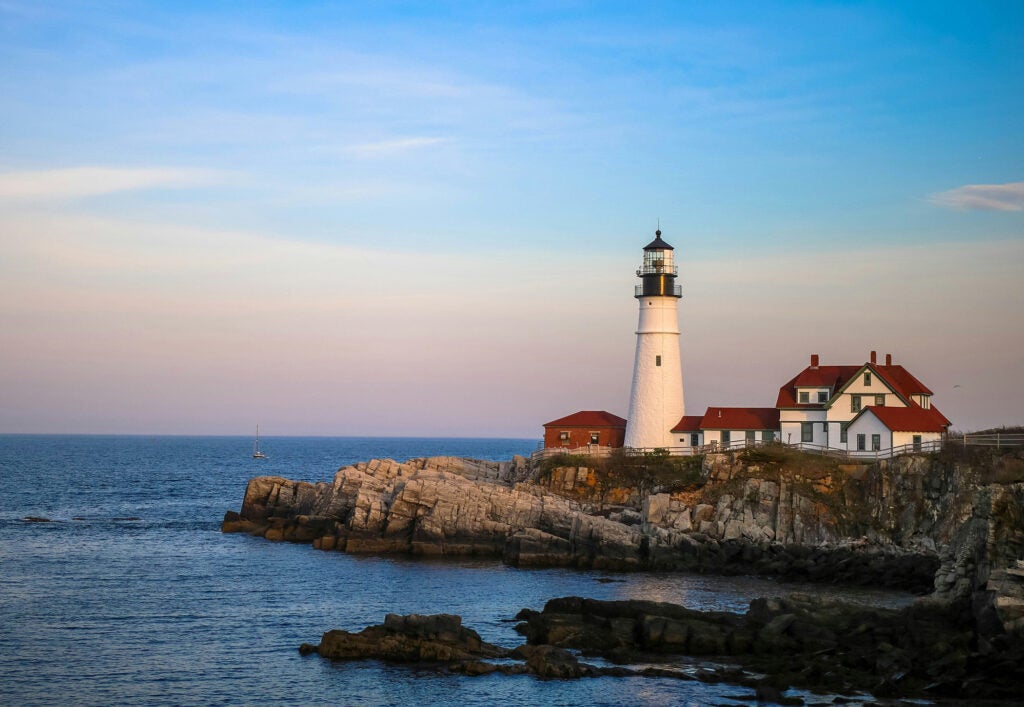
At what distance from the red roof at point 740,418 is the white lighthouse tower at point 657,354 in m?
1.99

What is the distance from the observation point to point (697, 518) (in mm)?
46688

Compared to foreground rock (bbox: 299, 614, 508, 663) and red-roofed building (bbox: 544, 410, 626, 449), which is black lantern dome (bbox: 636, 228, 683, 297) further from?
foreground rock (bbox: 299, 614, 508, 663)

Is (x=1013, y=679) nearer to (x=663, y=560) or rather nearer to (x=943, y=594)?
(x=943, y=594)

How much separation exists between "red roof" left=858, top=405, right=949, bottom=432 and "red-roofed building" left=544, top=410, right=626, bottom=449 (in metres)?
14.9

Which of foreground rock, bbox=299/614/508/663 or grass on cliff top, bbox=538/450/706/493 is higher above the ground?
grass on cliff top, bbox=538/450/706/493

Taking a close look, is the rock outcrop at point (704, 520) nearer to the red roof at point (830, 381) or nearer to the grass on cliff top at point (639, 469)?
the grass on cliff top at point (639, 469)

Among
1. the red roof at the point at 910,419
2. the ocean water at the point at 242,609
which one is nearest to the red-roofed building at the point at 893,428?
the red roof at the point at 910,419

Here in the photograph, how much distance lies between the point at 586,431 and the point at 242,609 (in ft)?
97.6

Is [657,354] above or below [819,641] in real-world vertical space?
above

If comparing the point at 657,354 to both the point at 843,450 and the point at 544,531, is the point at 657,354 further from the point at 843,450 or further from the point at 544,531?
the point at 544,531

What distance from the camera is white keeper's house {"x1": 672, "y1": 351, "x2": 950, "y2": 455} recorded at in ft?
164

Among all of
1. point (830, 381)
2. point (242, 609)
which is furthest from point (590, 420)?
point (242, 609)

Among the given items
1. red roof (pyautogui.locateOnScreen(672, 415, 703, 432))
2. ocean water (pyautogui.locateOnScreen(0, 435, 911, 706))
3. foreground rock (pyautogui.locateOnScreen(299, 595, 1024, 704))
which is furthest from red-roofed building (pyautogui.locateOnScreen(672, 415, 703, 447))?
foreground rock (pyautogui.locateOnScreen(299, 595, 1024, 704))

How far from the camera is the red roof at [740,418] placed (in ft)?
184
